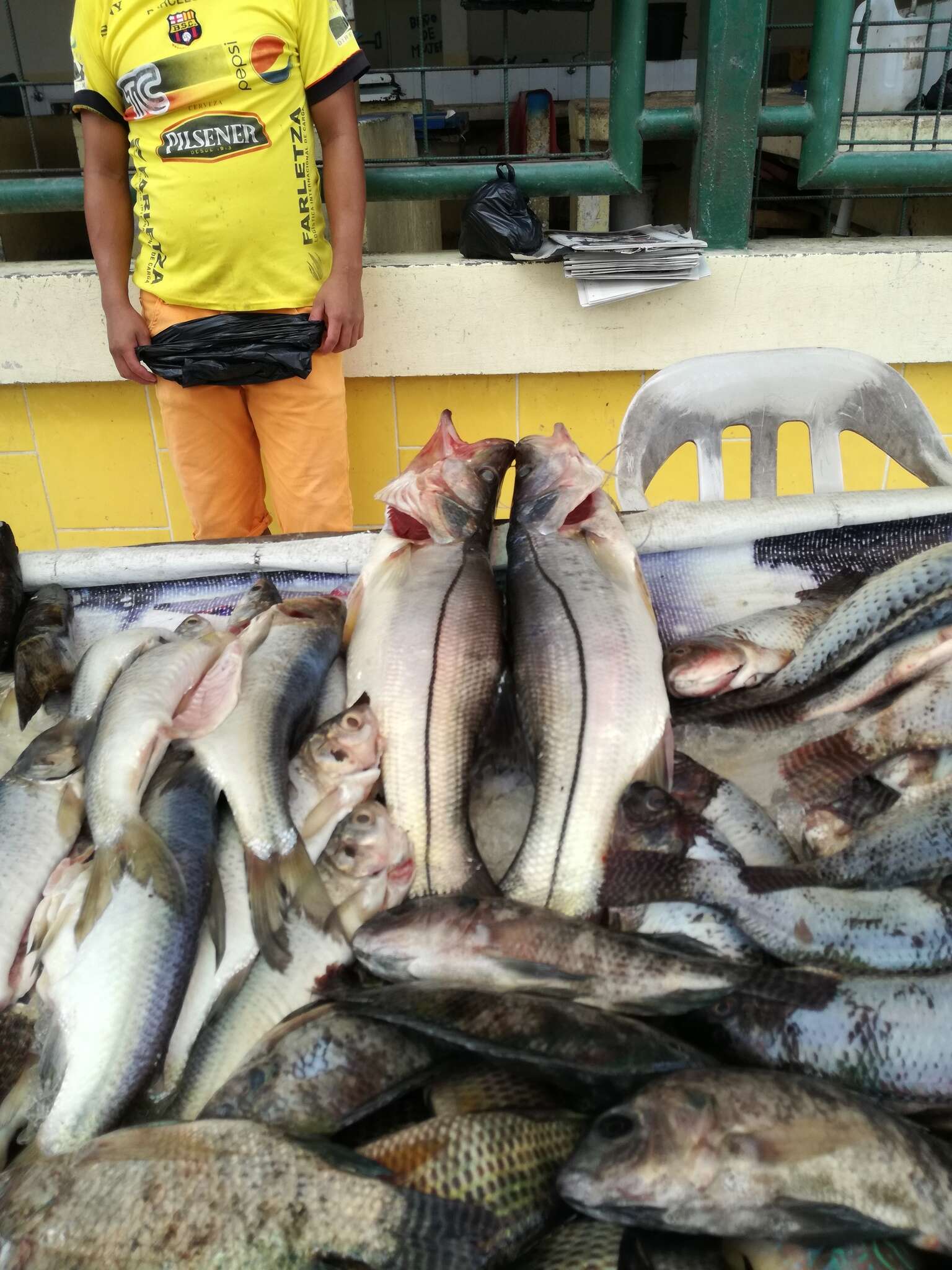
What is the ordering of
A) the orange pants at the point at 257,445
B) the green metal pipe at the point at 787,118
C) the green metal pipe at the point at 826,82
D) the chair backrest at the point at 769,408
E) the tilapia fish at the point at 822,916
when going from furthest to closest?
1. the green metal pipe at the point at 787,118
2. the green metal pipe at the point at 826,82
3. the orange pants at the point at 257,445
4. the chair backrest at the point at 769,408
5. the tilapia fish at the point at 822,916

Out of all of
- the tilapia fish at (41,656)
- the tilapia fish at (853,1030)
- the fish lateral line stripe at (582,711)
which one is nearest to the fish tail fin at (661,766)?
the fish lateral line stripe at (582,711)

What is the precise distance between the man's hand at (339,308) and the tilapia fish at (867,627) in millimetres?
2418

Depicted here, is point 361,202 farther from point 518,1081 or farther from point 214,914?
point 518,1081

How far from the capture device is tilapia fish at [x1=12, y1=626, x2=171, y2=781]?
165 centimetres

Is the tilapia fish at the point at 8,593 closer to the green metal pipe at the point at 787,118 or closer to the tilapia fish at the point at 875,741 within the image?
the tilapia fish at the point at 875,741

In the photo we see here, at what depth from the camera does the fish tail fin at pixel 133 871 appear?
135cm

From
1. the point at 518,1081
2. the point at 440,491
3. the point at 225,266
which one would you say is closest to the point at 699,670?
the point at 440,491

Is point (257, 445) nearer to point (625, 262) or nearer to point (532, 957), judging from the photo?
point (625, 262)

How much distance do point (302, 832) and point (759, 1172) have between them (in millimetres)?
877

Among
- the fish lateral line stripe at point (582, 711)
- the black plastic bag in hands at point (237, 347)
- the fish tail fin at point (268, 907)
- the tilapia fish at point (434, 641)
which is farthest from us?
the black plastic bag in hands at point (237, 347)

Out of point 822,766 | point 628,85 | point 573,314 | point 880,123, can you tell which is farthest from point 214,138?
point 880,123

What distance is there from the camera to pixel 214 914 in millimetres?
1404

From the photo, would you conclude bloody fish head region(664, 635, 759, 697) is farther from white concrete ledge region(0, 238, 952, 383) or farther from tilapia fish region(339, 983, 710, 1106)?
white concrete ledge region(0, 238, 952, 383)

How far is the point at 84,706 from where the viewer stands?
1846mm
